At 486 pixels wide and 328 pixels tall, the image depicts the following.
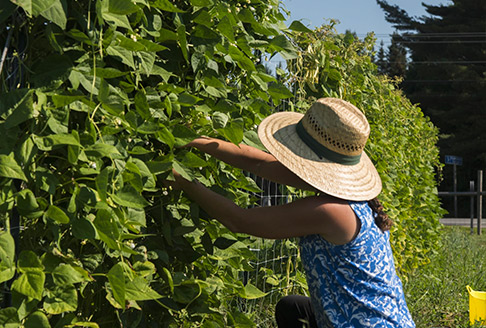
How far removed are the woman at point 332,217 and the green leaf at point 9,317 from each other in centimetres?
91

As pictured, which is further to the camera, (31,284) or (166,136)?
(166,136)

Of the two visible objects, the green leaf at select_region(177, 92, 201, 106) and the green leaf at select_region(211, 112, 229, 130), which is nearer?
the green leaf at select_region(177, 92, 201, 106)

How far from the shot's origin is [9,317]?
1.63 meters

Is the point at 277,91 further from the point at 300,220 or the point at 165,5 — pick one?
the point at 165,5

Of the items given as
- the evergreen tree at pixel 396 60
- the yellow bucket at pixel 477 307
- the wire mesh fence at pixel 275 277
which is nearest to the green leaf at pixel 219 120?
the wire mesh fence at pixel 275 277

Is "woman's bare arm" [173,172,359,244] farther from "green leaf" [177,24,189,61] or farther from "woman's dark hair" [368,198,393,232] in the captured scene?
"green leaf" [177,24,189,61]

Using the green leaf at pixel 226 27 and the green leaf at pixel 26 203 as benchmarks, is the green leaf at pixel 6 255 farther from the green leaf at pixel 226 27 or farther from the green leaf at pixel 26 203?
the green leaf at pixel 226 27

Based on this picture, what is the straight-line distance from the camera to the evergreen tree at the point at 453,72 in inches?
1281

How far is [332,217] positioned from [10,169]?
4.32 feet

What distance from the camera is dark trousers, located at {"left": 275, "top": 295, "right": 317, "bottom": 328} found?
10.0 feet

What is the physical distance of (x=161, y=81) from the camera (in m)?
2.36

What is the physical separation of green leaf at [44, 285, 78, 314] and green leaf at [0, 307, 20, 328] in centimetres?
8

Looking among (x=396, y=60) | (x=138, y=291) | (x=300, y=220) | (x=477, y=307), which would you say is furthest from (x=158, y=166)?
(x=396, y=60)

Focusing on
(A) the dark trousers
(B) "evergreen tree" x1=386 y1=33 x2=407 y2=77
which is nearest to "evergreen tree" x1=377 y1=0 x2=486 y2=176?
(B) "evergreen tree" x1=386 y1=33 x2=407 y2=77
